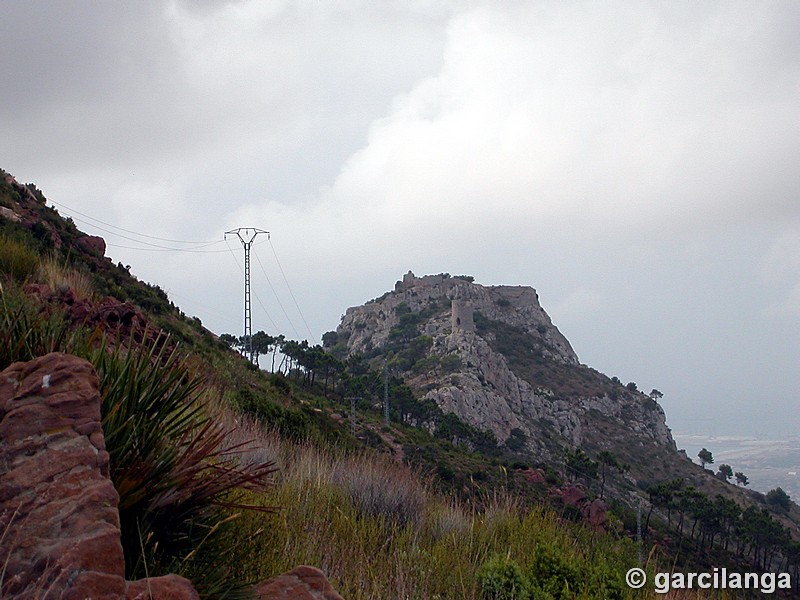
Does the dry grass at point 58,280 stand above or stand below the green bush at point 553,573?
above

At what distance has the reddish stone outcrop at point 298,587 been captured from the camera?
114 inches

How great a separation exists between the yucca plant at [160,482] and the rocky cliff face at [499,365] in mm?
60377

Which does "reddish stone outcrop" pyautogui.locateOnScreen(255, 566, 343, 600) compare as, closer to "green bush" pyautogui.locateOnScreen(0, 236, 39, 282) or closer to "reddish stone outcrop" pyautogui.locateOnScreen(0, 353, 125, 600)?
"reddish stone outcrop" pyautogui.locateOnScreen(0, 353, 125, 600)

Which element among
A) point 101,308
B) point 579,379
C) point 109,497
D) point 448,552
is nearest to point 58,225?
point 101,308

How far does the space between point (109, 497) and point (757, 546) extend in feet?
143

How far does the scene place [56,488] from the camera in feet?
8.04

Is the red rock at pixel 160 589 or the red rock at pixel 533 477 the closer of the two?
the red rock at pixel 160 589

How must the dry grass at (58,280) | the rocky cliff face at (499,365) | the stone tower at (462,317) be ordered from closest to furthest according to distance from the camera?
the dry grass at (58,280) < the rocky cliff face at (499,365) < the stone tower at (462,317)

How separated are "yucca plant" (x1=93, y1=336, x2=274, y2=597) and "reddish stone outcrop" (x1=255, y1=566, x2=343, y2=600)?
167 mm

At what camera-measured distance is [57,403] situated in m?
2.68

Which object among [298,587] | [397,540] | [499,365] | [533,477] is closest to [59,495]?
[298,587]

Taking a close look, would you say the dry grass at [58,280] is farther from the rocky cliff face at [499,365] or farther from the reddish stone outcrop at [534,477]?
the rocky cliff face at [499,365]

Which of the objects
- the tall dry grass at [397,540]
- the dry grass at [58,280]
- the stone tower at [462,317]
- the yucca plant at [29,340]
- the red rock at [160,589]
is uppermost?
the stone tower at [462,317]

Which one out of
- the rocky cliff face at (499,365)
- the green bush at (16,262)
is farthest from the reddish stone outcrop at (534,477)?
the rocky cliff face at (499,365)
